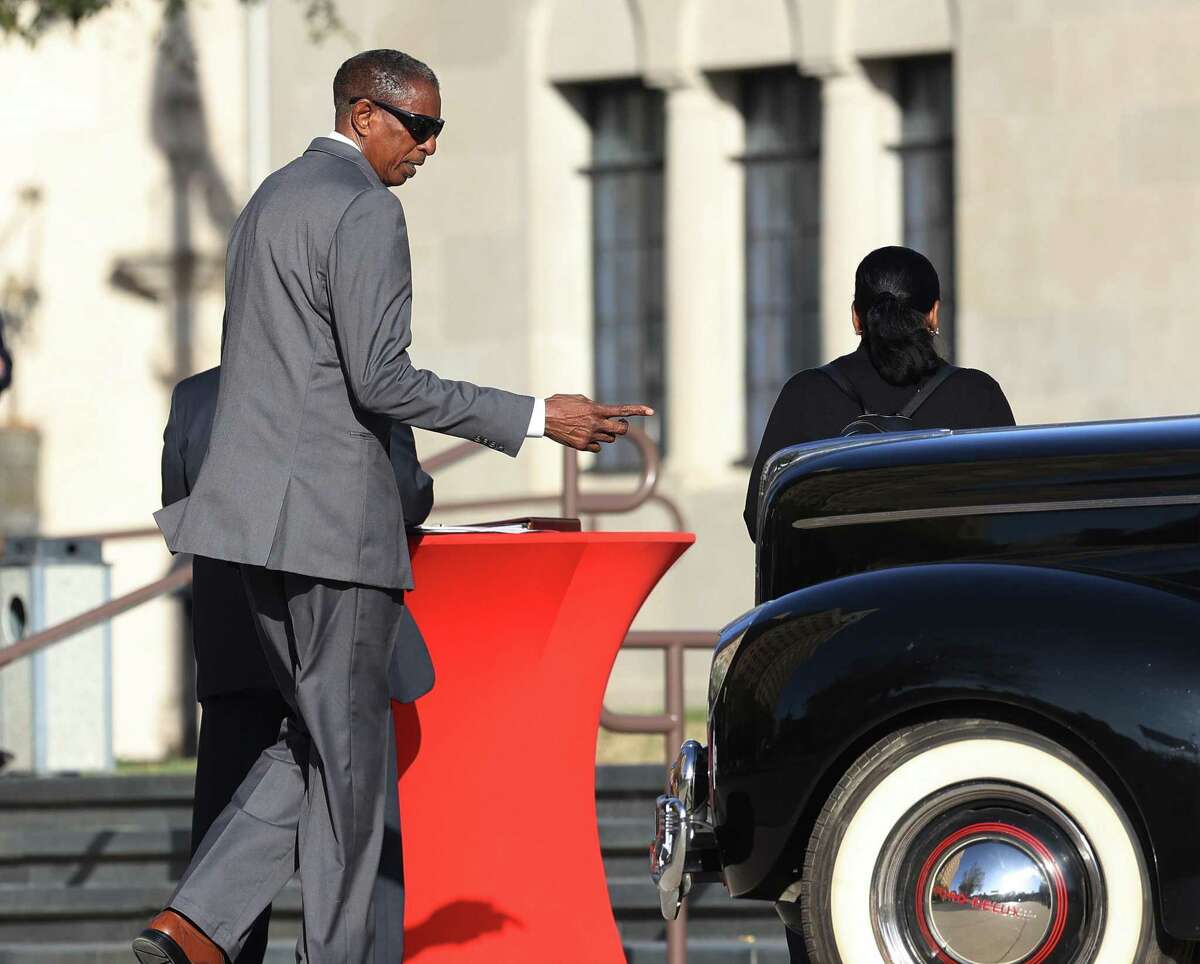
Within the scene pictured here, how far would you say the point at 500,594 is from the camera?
18.2ft

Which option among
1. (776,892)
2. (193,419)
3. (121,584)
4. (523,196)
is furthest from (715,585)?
(776,892)

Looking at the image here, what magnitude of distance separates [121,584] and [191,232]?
262 cm

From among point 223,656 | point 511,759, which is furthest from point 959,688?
point 223,656

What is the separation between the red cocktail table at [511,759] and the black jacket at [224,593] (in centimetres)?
21

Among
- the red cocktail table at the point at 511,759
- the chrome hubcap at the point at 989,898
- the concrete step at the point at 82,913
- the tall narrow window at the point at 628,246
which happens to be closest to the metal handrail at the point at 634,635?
the concrete step at the point at 82,913

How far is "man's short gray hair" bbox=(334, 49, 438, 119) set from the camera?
5.38m

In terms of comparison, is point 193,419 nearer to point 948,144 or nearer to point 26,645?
point 26,645

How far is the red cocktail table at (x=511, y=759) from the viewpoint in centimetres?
561

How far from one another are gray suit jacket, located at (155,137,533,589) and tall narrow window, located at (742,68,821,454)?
9913 millimetres

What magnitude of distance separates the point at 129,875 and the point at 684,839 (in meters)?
4.71

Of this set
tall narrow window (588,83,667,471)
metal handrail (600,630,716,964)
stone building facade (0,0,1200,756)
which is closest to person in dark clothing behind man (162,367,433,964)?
metal handrail (600,630,716,964)

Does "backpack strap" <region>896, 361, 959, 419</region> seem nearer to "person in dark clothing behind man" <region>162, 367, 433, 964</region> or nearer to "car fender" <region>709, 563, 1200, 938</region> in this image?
"car fender" <region>709, 563, 1200, 938</region>

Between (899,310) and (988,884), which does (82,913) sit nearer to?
(899,310)

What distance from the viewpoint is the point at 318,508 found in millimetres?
5191
